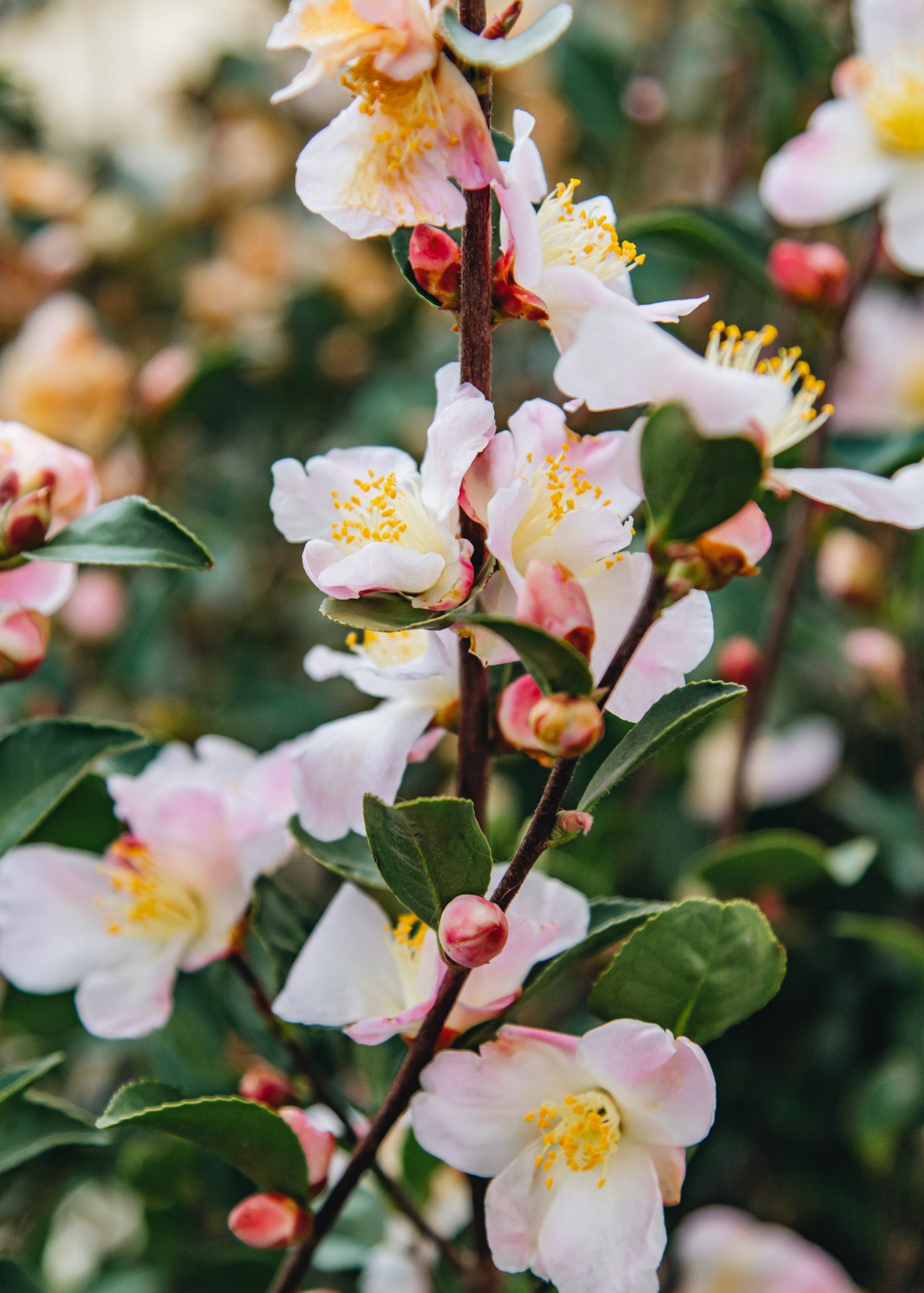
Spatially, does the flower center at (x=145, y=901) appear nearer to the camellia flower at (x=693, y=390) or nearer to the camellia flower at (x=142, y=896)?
the camellia flower at (x=142, y=896)

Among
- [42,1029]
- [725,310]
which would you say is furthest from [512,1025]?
[725,310]

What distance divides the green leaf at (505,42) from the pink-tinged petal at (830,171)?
553mm

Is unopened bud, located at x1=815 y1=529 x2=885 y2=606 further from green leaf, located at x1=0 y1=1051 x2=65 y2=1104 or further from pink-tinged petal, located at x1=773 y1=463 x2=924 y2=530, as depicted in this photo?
green leaf, located at x1=0 y1=1051 x2=65 y2=1104

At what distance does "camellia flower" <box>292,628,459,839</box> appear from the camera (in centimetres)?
50

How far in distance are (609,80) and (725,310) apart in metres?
0.32

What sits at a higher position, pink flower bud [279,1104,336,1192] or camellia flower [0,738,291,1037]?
camellia flower [0,738,291,1037]

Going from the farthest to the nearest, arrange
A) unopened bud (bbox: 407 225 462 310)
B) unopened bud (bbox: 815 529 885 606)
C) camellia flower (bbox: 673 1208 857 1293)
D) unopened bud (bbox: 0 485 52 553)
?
unopened bud (bbox: 815 529 885 606) < camellia flower (bbox: 673 1208 857 1293) < unopened bud (bbox: 0 485 52 553) < unopened bud (bbox: 407 225 462 310)

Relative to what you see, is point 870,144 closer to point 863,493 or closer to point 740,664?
point 740,664

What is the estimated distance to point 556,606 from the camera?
1.36 ft

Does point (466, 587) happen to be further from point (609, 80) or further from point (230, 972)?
point (609, 80)

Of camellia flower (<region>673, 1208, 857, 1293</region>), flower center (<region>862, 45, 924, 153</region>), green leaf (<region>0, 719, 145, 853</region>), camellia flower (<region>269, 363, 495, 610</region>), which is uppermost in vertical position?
flower center (<region>862, 45, 924, 153</region>)

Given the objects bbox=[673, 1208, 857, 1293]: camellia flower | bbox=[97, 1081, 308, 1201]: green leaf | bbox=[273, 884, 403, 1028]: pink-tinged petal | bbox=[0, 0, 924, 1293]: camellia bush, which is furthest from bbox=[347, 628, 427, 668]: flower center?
bbox=[673, 1208, 857, 1293]: camellia flower

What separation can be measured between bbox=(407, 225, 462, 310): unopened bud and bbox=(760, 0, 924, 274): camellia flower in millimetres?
531

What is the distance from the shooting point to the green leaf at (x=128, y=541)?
0.53 meters
